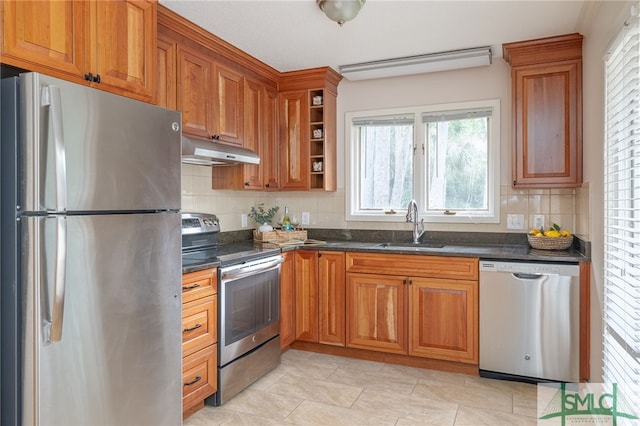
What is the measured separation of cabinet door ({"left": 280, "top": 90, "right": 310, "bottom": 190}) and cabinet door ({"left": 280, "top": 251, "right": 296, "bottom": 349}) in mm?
757

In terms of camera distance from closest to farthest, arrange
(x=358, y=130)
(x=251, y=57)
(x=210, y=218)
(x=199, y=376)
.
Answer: (x=199, y=376) < (x=210, y=218) < (x=251, y=57) < (x=358, y=130)

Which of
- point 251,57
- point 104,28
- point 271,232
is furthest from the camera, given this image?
point 271,232

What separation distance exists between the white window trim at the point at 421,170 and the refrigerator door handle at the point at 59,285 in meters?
2.77

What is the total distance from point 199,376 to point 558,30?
3.21 m

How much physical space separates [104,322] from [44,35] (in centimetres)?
122

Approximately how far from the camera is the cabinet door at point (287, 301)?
344 centimetres

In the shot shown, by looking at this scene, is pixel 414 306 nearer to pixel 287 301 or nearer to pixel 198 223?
pixel 287 301

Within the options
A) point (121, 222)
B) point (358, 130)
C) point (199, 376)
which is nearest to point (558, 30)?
point (358, 130)

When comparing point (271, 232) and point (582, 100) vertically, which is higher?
point (582, 100)

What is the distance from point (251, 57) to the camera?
11.5ft

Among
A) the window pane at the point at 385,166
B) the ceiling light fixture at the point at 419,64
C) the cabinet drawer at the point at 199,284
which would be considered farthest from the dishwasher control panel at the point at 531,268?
the cabinet drawer at the point at 199,284

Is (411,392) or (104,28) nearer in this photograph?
(104,28)

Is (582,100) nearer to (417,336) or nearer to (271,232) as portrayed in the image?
(417,336)

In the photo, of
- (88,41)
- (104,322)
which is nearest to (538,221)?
(104,322)
